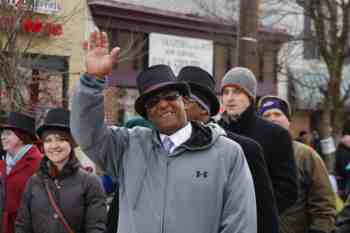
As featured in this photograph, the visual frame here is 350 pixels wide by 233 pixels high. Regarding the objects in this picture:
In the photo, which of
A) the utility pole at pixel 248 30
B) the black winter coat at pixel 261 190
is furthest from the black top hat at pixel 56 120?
the utility pole at pixel 248 30

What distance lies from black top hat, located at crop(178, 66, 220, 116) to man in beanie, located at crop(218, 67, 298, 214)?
207 mm

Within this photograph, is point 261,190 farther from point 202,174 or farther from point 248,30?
point 248,30

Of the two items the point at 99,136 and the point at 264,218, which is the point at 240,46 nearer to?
the point at 264,218

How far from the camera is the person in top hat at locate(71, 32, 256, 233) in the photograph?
342 cm

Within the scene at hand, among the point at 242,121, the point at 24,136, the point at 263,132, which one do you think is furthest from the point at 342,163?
the point at 242,121

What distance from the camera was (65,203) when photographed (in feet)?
17.1

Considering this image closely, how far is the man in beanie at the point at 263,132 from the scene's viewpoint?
4.89m

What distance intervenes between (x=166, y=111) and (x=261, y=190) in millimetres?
1030

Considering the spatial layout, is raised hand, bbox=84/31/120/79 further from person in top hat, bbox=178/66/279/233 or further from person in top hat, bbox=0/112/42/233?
person in top hat, bbox=0/112/42/233

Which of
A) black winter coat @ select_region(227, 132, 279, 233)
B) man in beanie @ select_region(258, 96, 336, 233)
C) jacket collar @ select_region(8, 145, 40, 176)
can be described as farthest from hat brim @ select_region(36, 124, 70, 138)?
man in beanie @ select_region(258, 96, 336, 233)

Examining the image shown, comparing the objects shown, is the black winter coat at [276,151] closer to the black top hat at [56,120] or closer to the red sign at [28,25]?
the black top hat at [56,120]

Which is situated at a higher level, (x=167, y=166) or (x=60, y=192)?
(x=167, y=166)

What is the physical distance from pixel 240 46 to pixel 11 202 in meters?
3.70

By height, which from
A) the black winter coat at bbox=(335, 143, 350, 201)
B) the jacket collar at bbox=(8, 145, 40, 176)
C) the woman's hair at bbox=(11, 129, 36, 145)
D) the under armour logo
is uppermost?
the under armour logo
